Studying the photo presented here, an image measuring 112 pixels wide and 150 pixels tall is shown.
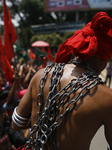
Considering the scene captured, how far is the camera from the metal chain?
0.98 metres

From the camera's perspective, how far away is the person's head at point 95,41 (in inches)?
40.8

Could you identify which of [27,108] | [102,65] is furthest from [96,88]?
[27,108]

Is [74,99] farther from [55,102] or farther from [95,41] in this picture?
[95,41]

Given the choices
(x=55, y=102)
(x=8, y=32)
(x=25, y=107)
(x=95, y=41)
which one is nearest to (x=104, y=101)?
(x=55, y=102)

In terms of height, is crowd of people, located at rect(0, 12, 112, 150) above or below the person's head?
below

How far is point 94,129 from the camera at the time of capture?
937mm

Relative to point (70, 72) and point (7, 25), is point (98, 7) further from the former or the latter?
point (70, 72)

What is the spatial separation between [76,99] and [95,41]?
444mm

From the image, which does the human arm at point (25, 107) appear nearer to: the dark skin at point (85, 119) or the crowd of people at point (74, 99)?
the crowd of people at point (74, 99)

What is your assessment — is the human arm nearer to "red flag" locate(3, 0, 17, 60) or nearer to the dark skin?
the dark skin

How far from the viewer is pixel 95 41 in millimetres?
1052

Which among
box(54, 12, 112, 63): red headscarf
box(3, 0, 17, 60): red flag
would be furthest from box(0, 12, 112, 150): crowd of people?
box(3, 0, 17, 60): red flag

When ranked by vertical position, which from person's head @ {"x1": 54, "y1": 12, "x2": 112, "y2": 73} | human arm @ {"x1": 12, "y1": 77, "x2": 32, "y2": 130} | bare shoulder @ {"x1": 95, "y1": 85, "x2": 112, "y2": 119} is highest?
person's head @ {"x1": 54, "y1": 12, "x2": 112, "y2": 73}

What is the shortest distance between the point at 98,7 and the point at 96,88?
2106 centimetres
